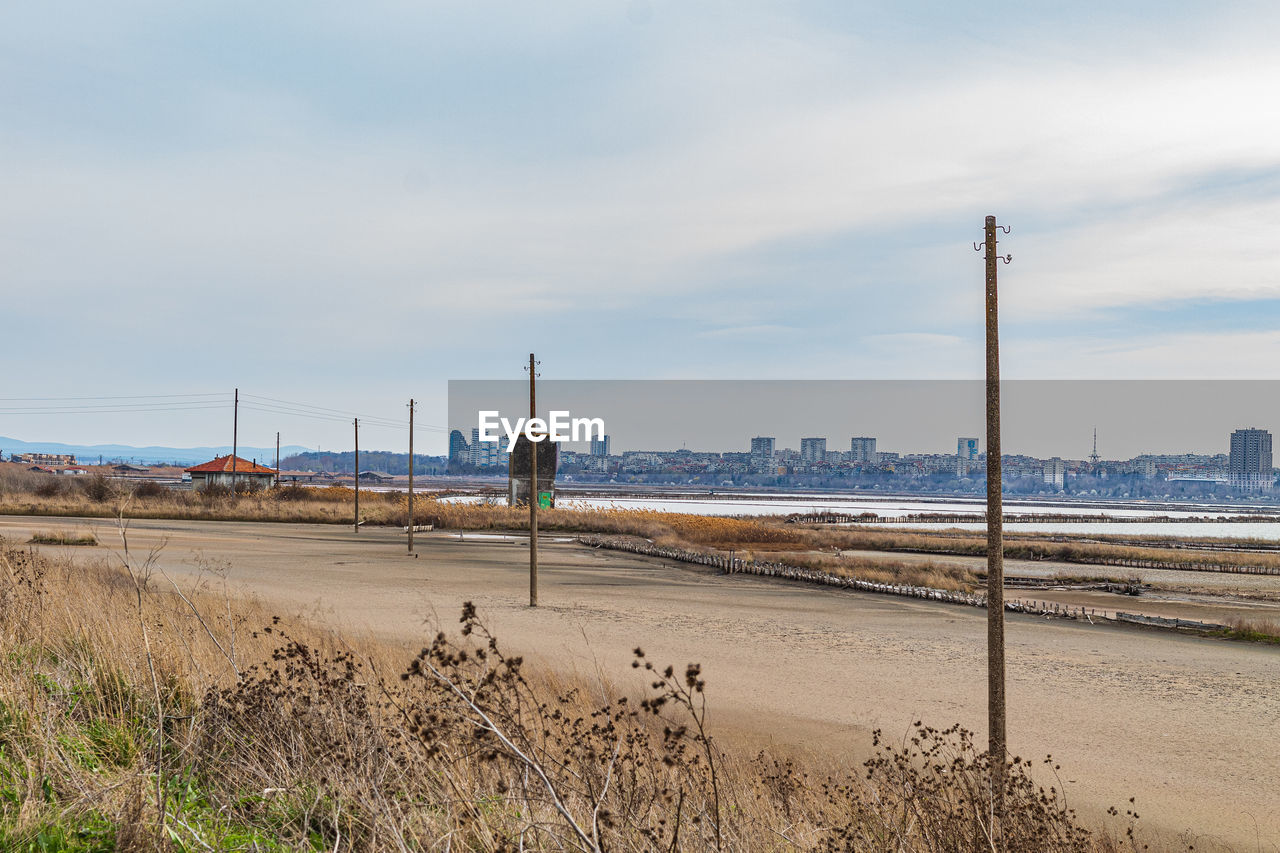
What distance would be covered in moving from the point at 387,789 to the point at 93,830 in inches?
60.4

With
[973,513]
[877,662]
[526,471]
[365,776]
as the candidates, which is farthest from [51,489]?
[973,513]

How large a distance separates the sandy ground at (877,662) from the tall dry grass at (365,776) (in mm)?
2606

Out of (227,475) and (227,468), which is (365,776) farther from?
(227,468)

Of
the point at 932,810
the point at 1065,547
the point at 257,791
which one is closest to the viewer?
the point at 257,791

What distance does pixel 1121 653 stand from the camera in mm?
21844

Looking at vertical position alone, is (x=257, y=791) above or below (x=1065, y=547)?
above

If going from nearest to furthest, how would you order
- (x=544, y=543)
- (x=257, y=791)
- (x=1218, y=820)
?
(x=257, y=791) < (x=1218, y=820) < (x=544, y=543)

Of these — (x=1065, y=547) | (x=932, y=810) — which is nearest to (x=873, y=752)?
(x=932, y=810)

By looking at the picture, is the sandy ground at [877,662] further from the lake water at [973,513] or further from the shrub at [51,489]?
the lake water at [973,513]

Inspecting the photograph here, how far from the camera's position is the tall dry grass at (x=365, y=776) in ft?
15.3

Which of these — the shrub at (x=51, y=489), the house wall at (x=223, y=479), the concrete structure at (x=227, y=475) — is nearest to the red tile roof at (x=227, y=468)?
the concrete structure at (x=227, y=475)

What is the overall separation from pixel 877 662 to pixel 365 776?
1596 cm

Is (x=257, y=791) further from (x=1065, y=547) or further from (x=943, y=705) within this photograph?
(x=1065, y=547)

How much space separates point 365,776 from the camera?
5.40m
